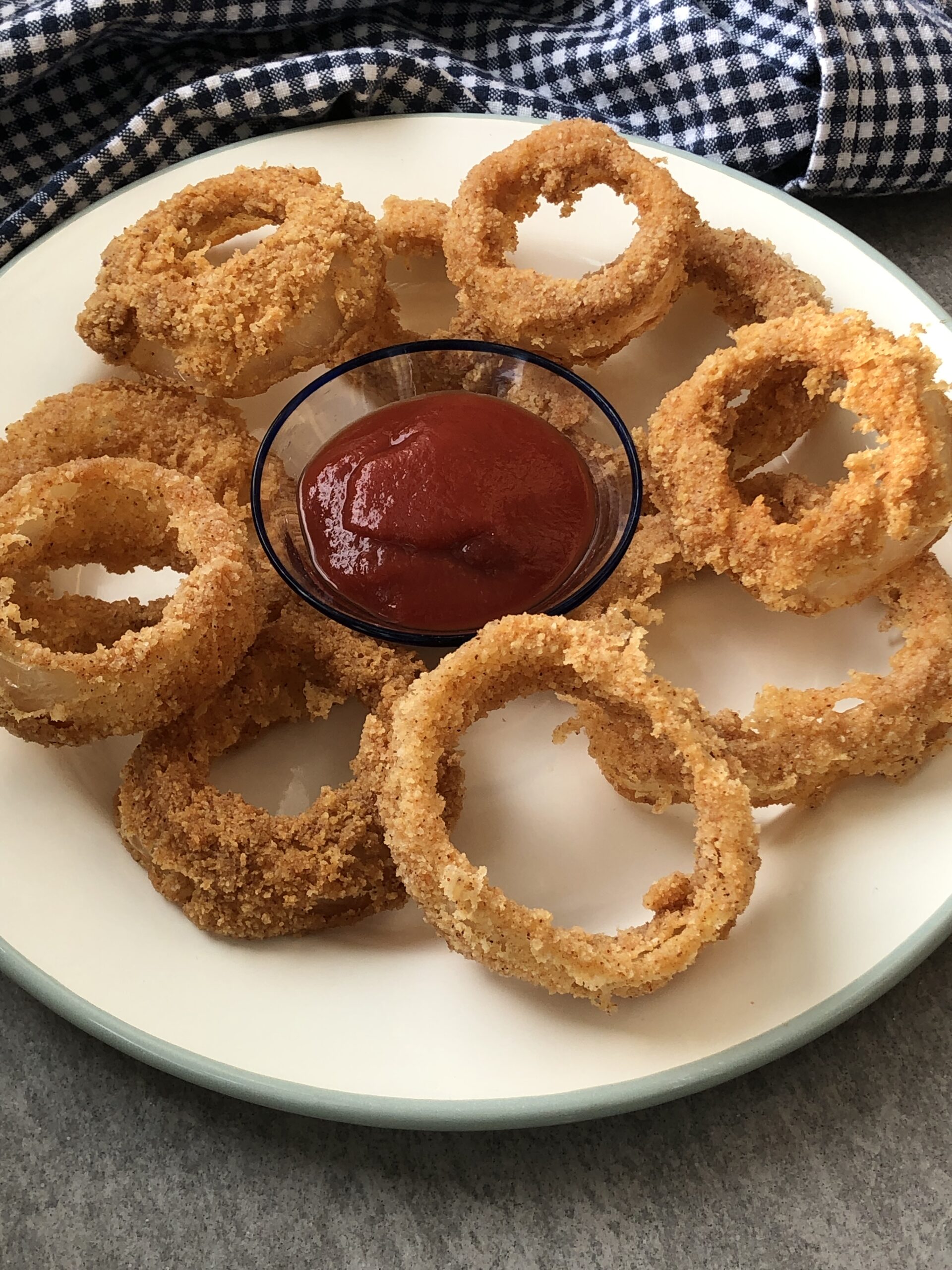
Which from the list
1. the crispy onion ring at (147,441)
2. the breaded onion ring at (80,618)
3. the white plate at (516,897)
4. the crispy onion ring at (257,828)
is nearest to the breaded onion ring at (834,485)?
the white plate at (516,897)

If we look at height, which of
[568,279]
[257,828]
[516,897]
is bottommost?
[516,897]

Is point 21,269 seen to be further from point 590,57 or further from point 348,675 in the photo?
point 590,57

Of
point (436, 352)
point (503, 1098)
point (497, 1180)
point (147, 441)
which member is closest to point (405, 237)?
point (436, 352)

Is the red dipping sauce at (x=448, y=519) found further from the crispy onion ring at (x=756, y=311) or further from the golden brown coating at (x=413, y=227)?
the golden brown coating at (x=413, y=227)

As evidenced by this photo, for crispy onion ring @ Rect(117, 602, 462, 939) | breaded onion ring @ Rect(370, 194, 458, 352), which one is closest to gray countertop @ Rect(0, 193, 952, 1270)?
crispy onion ring @ Rect(117, 602, 462, 939)

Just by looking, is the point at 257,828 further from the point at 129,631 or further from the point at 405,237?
the point at 405,237

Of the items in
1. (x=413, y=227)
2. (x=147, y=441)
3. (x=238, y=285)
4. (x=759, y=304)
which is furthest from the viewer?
(x=413, y=227)

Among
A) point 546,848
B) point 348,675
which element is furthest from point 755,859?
point 348,675
